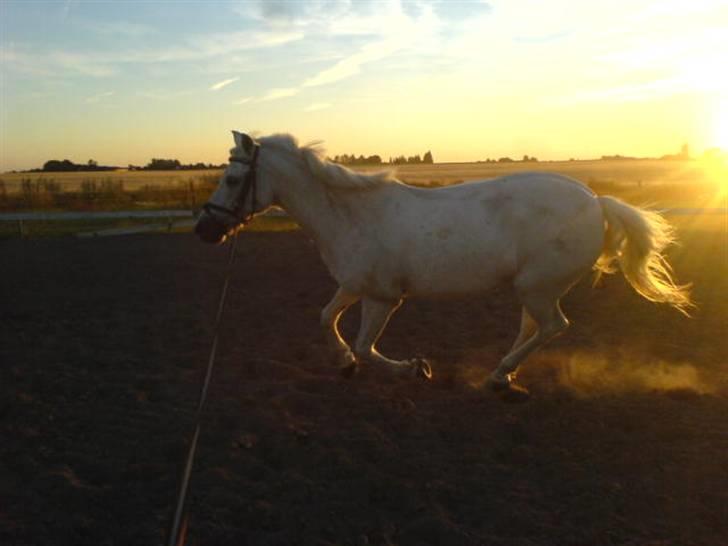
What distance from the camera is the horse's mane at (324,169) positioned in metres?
5.25

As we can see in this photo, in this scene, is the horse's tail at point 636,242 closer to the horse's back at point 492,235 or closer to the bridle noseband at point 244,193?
the horse's back at point 492,235

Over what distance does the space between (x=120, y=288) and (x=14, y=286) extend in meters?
1.53

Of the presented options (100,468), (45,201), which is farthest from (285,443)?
(45,201)

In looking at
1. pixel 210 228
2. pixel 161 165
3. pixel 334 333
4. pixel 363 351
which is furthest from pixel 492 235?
pixel 161 165

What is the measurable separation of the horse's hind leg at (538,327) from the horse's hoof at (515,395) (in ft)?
0.16

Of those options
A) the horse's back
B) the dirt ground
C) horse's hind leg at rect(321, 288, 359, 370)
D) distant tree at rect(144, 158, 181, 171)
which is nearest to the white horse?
the horse's back

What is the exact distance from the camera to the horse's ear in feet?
16.6

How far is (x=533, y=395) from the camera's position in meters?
5.37

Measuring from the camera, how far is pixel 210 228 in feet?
17.1

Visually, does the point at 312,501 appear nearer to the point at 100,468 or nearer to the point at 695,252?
the point at 100,468

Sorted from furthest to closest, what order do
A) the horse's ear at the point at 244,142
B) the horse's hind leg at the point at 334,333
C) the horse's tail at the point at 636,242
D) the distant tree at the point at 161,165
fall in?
1. the distant tree at the point at 161,165
2. the horse's hind leg at the point at 334,333
3. the horse's tail at the point at 636,242
4. the horse's ear at the point at 244,142

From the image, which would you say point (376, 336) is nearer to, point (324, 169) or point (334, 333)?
point (334, 333)

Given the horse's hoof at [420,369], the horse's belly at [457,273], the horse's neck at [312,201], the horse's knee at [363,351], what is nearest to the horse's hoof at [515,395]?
the horse's hoof at [420,369]

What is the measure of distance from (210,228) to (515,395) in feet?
8.14
